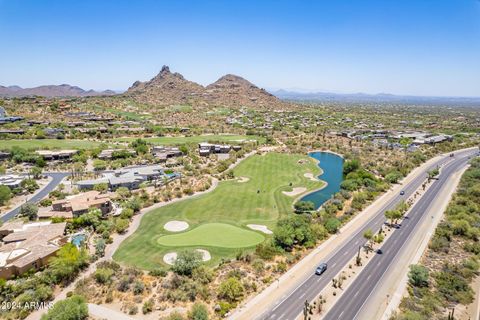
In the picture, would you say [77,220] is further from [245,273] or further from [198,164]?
[198,164]

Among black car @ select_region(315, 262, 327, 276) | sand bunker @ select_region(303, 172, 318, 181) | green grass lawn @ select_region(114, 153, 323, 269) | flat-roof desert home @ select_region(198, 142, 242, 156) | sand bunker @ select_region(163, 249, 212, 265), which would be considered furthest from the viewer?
flat-roof desert home @ select_region(198, 142, 242, 156)

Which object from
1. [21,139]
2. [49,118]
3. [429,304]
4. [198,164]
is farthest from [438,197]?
[49,118]

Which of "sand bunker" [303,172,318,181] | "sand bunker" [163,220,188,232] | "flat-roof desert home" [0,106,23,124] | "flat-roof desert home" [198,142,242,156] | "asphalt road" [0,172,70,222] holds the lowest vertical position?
"sand bunker" [303,172,318,181]

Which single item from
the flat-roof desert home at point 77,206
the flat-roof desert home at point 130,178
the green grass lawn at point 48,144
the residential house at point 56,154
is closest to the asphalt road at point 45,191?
the flat-roof desert home at point 77,206

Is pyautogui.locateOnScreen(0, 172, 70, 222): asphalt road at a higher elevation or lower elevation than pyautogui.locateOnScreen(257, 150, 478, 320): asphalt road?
higher

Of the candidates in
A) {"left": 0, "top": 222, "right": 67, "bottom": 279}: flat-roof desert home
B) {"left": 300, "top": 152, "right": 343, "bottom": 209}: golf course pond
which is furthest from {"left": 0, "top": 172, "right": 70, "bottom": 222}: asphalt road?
{"left": 300, "top": 152, "right": 343, "bottom": 209}: golf course pond

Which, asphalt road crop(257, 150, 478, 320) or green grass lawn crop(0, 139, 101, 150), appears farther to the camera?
green grass lawn crop(0, 139, 101, 150)

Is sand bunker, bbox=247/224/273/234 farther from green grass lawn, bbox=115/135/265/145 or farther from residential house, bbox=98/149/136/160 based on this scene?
green grass lawn, bbox=115/135/265/145
